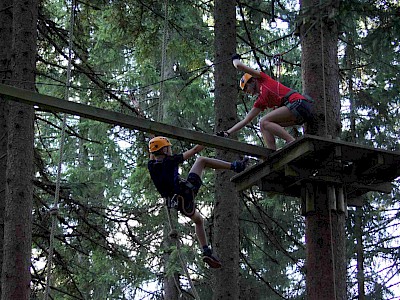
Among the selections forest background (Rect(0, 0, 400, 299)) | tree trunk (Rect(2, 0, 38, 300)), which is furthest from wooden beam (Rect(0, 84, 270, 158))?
forest background (Rect(0, 0, 400, 299))

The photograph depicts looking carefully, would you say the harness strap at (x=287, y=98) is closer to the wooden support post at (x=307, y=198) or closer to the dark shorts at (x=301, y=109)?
the dark shorts at (x=301, y=109)

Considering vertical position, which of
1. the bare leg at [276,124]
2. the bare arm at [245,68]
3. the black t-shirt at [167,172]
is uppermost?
the bare arm at [245,68]

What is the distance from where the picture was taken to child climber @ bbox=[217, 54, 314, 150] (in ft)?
22.1

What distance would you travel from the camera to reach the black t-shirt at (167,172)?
23.3ft

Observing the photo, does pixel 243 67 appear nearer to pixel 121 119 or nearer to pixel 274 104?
pixel 274 104

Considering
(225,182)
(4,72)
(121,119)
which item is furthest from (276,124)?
(4,72)

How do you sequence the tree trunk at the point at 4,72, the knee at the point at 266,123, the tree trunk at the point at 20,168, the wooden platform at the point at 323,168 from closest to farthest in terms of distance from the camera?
the wooden platform at the point at 323,168 < the knee at the point at 266,123 < the tree trunk at the point at 20,168 < the tree trunk at the point at 4,72

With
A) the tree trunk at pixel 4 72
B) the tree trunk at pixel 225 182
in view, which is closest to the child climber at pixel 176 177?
the tree trunk at pixel 225 182

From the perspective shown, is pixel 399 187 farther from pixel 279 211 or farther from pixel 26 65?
pixel 26 65

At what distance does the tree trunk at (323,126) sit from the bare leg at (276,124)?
0.21 meters

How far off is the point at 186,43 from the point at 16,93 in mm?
5757

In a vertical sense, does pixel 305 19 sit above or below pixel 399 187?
below

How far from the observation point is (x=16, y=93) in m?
6.32

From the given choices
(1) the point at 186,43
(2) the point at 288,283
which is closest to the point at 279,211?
(2) the point at 288,283
